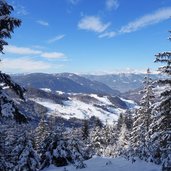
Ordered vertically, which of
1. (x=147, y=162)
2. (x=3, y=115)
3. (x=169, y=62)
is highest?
(x=169, y=62)

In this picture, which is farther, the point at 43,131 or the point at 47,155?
the point at 43,131

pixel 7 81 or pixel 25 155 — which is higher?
pixel 7 81

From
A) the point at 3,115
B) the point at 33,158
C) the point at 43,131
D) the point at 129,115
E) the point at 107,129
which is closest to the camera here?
the point at 3,115

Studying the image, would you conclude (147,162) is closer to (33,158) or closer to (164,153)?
(164,153)

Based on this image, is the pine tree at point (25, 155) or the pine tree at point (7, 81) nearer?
the pine tree at point (7, 81)

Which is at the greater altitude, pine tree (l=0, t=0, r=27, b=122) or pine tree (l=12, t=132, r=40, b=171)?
pine tree (l=0, t=0, r=27, b=122)

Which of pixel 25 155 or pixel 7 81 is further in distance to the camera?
pixel 25 155

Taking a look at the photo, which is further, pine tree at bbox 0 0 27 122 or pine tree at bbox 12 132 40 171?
pine tree at bbox 12 132 40 171

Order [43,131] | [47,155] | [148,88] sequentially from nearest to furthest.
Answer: [47,155] → [148,88] → [43,131]

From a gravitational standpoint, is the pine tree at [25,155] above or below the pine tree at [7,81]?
below

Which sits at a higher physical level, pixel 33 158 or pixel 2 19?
pixel 2 19

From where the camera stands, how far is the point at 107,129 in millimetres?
78562

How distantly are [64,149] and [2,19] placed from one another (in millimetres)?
13353

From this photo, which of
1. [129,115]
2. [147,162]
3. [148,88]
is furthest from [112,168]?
[129,115]
